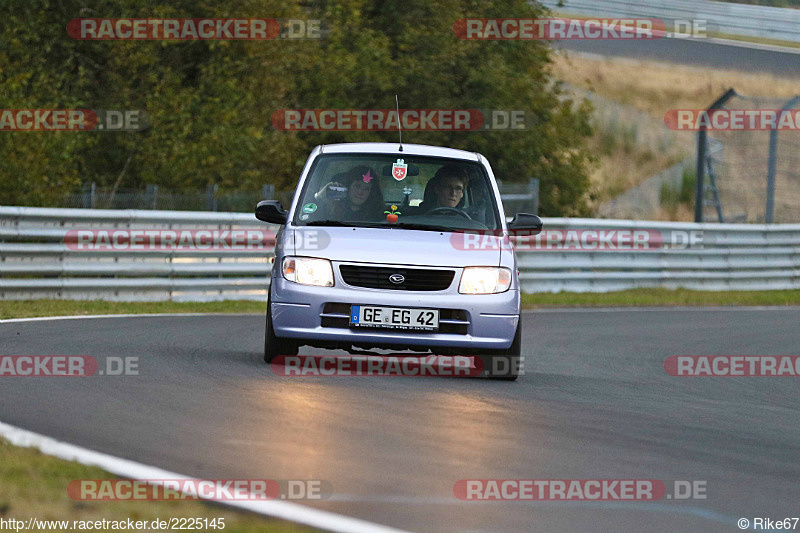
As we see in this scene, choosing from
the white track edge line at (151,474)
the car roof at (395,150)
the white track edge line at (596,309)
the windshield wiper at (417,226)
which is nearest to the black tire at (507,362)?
the windshield wiper at (417,226)

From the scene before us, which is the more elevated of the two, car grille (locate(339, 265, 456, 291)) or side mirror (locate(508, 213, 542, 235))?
side mirror (locate(508, 213, 542, 235))

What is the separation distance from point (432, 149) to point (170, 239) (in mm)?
6959

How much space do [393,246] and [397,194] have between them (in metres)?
0.89

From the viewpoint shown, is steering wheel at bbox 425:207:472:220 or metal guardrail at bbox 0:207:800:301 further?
metal guardrail at bbox 0:207:800:301

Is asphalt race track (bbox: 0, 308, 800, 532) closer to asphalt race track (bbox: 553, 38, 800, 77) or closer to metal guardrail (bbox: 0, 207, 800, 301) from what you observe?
metal guardrail (bbox: 0, 207, 800, 301)

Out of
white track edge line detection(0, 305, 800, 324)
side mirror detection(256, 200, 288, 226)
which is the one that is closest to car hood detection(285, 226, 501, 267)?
side mirror detection(256, 200, 288, 226)

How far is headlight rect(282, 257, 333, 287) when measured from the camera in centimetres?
948

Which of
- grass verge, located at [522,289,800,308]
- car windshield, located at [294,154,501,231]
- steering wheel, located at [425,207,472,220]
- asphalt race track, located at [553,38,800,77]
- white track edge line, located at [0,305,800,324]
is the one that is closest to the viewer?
car windshield, located at [294,154,501,231]

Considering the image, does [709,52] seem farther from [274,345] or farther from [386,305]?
[386,305]

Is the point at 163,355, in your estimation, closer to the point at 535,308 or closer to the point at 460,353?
the point at 460,353

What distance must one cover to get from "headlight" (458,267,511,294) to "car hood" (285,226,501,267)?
2.0 inches

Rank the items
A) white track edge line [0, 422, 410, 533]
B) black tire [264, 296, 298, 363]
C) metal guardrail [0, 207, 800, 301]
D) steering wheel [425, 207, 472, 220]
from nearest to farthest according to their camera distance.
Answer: white track edge line [0, 422, 410, 533] → black tire [264, 296, 298, 363] → steering wheel [425, 207, 472, 220] → metal guardrail [0, 207, 800, 301]

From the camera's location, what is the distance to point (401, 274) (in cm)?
942

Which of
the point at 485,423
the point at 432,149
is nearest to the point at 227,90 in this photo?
the point at 432,149
